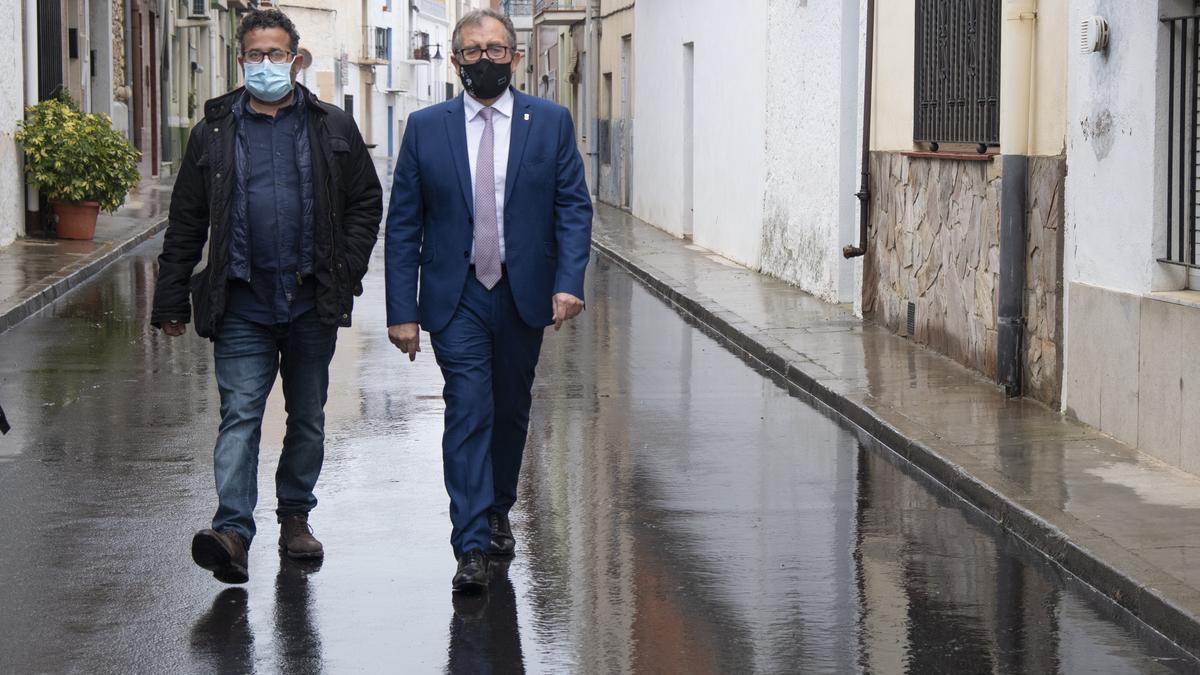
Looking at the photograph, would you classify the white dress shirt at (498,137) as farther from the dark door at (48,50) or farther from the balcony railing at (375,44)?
the balcony railing at (375,44)

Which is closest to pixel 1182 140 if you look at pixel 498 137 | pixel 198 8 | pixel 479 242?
pixel 498 137

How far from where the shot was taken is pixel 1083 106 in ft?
30.3

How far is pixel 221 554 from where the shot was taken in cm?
600

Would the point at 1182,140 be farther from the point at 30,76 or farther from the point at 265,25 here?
the point at 30,76

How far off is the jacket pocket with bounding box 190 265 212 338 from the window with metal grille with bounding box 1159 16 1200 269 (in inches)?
182

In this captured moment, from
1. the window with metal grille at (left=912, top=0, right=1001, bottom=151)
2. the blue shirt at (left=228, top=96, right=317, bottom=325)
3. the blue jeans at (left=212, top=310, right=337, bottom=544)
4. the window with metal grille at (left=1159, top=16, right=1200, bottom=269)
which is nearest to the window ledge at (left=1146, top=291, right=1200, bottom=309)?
the window with metal grille at (left=1159, top=16, right=1200, bottom=269)

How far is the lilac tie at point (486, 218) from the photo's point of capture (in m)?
6.18

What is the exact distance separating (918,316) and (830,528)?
18.8 ft

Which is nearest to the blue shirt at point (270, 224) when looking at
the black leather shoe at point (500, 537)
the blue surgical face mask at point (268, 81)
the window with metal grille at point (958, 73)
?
the blue surgical face mask at point (268, 81)

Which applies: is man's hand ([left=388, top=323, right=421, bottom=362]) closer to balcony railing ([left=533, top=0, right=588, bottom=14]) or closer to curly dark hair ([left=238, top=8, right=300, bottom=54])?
curly dark hair ([left=238, top=8, right=300, bottom=54])

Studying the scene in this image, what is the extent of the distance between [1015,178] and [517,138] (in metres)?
4.88

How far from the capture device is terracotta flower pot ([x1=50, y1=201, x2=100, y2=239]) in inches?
837

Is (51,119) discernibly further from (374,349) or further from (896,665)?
(896,665)

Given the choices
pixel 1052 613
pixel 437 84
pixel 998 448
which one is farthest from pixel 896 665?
pixel 437 84
